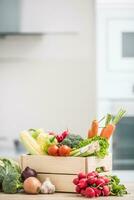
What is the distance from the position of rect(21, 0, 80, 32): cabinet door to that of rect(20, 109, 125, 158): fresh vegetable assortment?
103 inches

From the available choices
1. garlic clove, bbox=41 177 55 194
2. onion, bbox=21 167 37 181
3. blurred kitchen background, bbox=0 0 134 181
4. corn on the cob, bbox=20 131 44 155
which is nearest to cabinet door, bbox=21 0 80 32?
blurred kitchen background, bbox=0 0 134 181

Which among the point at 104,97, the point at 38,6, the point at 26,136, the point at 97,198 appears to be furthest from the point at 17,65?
the point at 97,198

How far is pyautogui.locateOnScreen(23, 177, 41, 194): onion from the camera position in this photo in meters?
2.46

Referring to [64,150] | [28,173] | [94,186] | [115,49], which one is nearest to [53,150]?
[64,150]

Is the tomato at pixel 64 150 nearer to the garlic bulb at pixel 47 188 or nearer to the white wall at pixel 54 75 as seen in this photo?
the garlic bulb at pixel 47 188

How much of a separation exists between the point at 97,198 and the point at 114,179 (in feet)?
0.63

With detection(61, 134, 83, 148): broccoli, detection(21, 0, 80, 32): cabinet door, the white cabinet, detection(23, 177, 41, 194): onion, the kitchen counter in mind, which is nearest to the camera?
the kitchen counter

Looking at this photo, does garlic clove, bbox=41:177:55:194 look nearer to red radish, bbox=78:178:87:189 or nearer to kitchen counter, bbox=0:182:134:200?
kitchen counter, bbox=0:182:134:200

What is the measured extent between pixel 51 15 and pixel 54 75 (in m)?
0.55

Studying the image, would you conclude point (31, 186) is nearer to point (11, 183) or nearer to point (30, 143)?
point (11, 183)

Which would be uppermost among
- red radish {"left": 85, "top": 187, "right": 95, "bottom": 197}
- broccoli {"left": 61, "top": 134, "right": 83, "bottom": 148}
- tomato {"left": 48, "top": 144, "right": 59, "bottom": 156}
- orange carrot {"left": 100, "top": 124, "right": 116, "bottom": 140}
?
orange carrot {"left": 100, "top": 124, "right": 116, "bottom": 140}

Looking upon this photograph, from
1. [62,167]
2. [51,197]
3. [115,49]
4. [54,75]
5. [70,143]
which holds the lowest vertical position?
[51,197]

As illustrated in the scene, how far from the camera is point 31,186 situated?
2455mm

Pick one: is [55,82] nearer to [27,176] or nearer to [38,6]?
[38,6]
